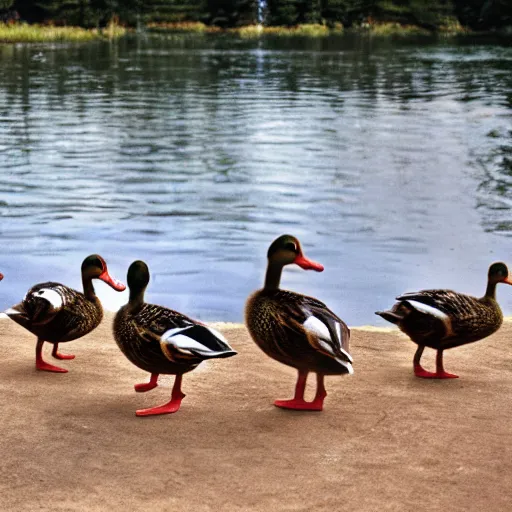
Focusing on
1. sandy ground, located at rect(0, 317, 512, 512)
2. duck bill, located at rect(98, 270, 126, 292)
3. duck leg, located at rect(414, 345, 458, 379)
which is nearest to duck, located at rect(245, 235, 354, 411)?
sandy ground, located at rect(0, 317, 512, 512)

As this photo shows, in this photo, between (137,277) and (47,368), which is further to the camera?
(47,368)

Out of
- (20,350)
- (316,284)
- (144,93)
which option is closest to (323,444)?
(20,350)

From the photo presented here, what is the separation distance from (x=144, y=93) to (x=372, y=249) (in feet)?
76.0

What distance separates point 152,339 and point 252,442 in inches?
30.9

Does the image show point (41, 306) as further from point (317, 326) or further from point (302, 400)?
point (317, 326)

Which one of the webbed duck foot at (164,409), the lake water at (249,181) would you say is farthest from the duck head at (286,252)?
the lake water at (249,181)

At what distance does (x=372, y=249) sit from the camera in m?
13.1

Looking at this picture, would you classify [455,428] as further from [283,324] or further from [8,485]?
[8,485]

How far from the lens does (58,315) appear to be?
21.7 feet

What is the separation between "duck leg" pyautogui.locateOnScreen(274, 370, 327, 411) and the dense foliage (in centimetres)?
8581

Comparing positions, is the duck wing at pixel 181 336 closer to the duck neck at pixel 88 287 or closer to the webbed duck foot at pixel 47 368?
the duck neck at pixel 88 287

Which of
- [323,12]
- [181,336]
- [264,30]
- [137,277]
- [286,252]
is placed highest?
[323,12]

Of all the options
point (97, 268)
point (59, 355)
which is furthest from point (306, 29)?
point (97, 268)

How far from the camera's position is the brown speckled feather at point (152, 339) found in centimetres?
579
